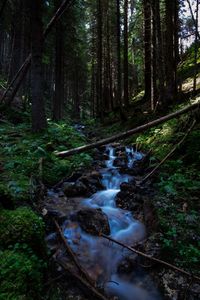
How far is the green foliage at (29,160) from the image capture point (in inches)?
246

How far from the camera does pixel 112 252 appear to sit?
518 cm

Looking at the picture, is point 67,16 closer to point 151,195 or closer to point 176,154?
point 176,154

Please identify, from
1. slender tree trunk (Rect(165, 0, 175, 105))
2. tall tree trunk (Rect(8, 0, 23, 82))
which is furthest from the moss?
tall tree trunk (Rect(8, 0, 23, 82))

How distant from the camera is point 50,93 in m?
42.9

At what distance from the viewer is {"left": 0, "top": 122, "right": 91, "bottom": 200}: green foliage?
246 inches

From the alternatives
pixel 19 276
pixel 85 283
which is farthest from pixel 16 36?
pixel 19 276

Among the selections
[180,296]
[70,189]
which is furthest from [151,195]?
[180,296]

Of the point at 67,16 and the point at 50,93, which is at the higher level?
the point at 67,16

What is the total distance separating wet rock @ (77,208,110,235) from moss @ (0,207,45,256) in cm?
161

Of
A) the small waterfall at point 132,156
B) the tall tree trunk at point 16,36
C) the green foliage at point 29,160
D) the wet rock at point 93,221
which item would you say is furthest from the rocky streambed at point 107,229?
the tall tree trunk at point 16,36

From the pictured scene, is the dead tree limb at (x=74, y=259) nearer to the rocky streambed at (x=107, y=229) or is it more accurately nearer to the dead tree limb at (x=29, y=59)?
the rocky streambed at (x=107, y=229)

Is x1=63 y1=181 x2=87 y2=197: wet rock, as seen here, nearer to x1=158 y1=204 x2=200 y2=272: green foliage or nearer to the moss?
x1=158 y1=204 x2=200 y2=272: green foliage

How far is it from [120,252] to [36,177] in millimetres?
2972

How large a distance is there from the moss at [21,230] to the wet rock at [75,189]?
285 centimetres
